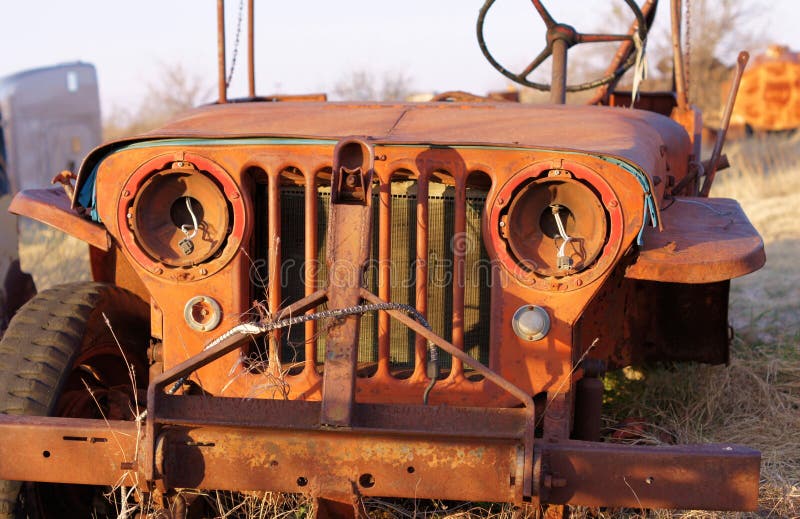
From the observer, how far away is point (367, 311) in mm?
2650

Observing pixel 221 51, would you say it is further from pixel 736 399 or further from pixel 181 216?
pixel 736 399

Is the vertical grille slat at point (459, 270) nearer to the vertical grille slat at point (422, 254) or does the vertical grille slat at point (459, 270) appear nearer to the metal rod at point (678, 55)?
the vertical grille slat at point (422, 254)

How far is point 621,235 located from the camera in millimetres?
2885

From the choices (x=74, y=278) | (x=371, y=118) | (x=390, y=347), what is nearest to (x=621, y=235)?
(x=390, y=347)

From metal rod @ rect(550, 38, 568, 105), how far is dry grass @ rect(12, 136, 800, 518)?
4.85 ft

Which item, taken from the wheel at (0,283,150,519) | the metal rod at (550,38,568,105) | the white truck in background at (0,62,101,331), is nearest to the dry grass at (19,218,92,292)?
the wheel at (0,283,150,519)

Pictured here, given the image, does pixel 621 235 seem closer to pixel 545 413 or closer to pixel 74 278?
pixel 545 413

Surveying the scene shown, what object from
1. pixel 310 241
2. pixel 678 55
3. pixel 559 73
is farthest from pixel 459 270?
pixel 678 55

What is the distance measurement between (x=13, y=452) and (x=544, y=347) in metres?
1.58

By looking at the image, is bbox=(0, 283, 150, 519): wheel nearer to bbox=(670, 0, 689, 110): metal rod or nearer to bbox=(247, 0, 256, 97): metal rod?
bbox=(247, 0, 256, 97): metal rod

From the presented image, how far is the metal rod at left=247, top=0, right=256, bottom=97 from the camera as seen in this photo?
14.7 ft

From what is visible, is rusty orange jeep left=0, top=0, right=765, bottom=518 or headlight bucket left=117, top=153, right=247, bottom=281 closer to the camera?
rusty orange jeep left=0, top=0, right=765, bottom=518

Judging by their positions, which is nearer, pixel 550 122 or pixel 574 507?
pixel 574 507

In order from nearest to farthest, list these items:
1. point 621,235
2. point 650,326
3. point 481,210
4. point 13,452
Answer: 1. point 13,452
2. point 621,235
3. point 481,210
4. point 650,326
